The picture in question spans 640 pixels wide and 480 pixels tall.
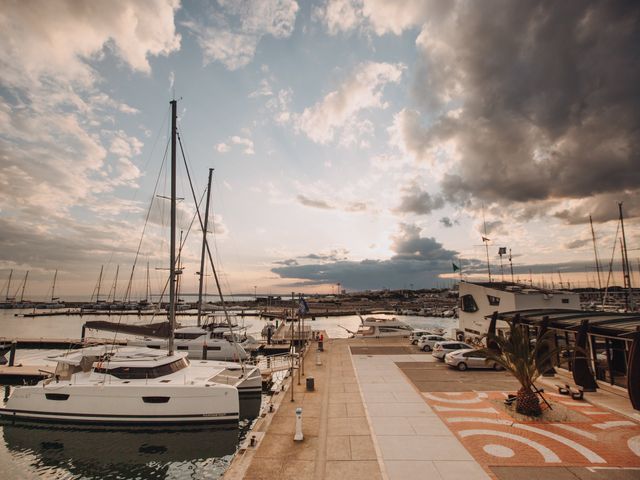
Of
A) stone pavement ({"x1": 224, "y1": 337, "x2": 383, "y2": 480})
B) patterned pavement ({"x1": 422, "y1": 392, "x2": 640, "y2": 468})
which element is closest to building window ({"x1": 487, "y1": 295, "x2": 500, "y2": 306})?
patterned pavement ({"x1": 422, "y1": 392, "x2": 640, "y2": 468})

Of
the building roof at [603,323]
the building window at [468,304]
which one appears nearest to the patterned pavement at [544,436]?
the building roof at [603,323]

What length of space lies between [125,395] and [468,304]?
1362 inches

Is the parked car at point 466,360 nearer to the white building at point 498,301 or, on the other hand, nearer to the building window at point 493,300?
the white building at point 498,301

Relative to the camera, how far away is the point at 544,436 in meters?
12.7

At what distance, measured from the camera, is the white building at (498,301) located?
3228 cm

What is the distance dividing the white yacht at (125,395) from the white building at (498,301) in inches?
857

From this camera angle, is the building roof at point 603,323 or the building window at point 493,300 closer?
the building roof at point 603,323

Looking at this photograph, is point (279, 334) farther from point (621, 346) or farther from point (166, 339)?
point (621, 346)

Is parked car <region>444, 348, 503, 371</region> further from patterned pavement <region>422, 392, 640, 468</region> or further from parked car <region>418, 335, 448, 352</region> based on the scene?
parked car <region>418, 335, 448, 352</region>

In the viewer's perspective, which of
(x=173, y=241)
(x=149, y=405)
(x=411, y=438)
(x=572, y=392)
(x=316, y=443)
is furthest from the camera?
(x=173, y=241)

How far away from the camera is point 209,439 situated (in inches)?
695

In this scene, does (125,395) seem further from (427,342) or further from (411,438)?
(427,342)

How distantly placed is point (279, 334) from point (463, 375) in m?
39.2

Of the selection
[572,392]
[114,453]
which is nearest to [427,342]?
[572,392]
